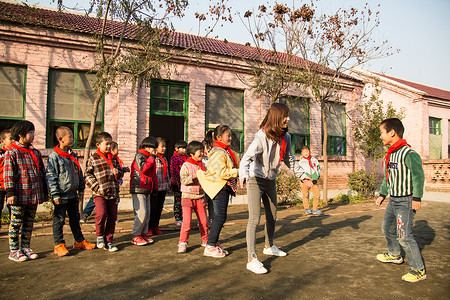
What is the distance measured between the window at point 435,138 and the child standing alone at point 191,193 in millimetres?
20752

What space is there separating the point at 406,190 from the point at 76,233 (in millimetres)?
4520

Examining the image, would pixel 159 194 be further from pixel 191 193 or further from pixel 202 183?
pixel 202 183

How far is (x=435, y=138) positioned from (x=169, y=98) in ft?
61.2

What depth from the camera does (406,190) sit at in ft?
12.2

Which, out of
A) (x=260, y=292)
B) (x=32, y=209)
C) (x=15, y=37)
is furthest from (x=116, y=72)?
(x=260, y=292)

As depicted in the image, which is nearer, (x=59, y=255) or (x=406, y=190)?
(x=406, y=190)

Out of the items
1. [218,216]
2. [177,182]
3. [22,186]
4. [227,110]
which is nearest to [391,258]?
[218,216]

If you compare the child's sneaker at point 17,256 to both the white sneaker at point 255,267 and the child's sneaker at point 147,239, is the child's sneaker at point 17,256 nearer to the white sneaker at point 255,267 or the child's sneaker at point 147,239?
the child's sneaker at point 147,239

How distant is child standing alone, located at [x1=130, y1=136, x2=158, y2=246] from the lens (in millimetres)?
5098

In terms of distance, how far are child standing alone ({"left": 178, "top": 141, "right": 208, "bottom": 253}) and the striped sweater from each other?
257 centimetres

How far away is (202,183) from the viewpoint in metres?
4.52

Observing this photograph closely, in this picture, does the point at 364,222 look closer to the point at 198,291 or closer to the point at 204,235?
the point at 204,235

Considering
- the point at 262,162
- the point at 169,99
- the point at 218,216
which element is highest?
the point at 169,99

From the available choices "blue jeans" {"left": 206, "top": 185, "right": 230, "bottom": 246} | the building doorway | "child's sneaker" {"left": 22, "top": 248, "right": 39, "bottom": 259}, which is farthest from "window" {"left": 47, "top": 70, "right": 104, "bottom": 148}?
"blue jeans" {"left": 206, "top": 185, "right": 230, "bottom": 246}
